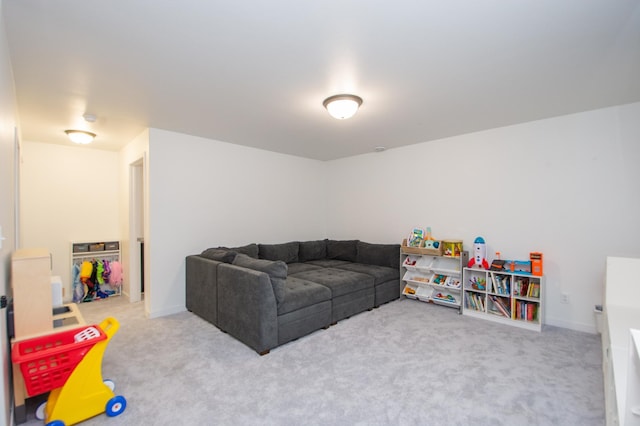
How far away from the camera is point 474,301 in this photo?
3.85 meters

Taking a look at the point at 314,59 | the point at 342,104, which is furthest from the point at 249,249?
the point at 314,59

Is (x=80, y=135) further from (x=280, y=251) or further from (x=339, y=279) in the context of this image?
(x=339, y=279)


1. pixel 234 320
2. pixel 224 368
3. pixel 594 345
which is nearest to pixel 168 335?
pixel 234 320

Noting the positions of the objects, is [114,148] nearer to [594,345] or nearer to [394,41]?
[394,41]

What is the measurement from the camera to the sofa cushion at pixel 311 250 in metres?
5.22

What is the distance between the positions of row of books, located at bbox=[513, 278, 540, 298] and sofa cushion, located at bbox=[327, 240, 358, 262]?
2328 millimetres

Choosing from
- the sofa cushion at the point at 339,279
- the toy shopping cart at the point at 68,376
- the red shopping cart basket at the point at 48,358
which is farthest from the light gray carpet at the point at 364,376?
the sofa cushion at the point at 339,279

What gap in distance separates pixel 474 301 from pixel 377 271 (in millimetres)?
1272

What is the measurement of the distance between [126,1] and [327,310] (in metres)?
3.10

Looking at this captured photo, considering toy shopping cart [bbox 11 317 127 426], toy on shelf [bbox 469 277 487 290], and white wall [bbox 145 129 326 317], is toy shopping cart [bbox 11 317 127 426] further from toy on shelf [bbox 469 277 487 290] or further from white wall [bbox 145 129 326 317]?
toy on shelf [bbox 469 277 487 290]

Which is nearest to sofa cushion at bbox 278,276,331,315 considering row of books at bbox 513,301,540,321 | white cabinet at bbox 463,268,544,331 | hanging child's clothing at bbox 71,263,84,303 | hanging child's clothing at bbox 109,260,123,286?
white cabinet at bbox 463,268,544,331

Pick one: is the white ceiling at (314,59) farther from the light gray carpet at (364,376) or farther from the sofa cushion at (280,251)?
the light gray carpet at (364,376)

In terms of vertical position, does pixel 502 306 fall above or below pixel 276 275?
below

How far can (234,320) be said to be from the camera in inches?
124
